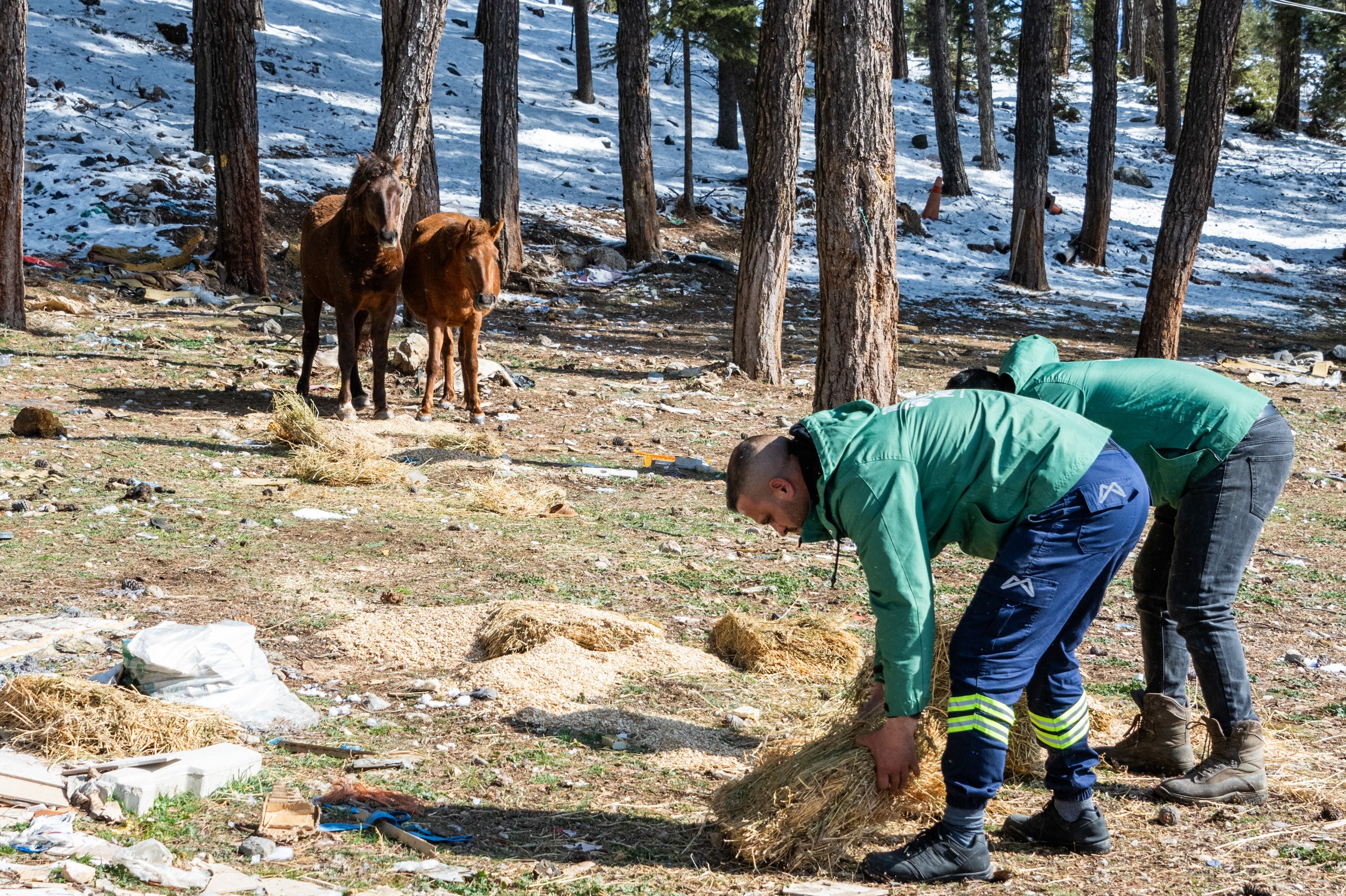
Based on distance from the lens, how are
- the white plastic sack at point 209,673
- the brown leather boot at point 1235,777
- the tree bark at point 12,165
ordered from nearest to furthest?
the brown leather boot at point 1235,777 < the white plastic sack at point 209,673 < the tree bark at point 12,165

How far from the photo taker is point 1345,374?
1672 centimetres

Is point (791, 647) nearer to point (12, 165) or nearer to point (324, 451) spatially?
point (324, 451)

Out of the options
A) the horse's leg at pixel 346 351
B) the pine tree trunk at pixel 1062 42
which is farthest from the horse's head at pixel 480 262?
the pine tree trunk at pixel 1062 42

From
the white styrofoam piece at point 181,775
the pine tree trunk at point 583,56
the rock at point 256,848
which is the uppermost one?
the pine tree trunk at point 583,56

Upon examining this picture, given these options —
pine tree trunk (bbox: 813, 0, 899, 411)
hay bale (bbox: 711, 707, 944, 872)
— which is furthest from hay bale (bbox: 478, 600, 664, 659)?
pine tree trunk (bbox: 813, 0, 899, 411)

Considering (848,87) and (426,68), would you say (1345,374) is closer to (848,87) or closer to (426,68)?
(848,87)

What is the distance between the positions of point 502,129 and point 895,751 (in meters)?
17.4

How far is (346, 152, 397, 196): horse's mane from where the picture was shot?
1059cm

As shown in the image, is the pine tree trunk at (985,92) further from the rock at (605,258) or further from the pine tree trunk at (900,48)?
the rock at (605,258)

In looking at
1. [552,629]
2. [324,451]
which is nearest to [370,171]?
[324,451]

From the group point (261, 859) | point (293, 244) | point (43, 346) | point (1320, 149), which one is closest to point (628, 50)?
point (293, 244)

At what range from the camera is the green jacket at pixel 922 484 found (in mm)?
3246

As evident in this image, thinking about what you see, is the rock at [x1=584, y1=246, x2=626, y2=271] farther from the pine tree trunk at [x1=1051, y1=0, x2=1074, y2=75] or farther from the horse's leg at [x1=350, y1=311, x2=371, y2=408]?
the pine tree trunk at [x1=1051, y1=0, x2=1074, y2=75]

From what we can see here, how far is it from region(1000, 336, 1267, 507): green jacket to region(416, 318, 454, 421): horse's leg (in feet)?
26.1
